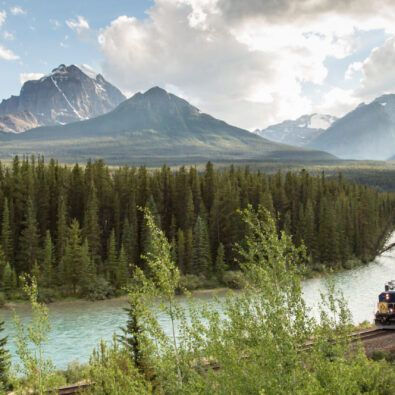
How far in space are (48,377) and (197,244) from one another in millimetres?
53135

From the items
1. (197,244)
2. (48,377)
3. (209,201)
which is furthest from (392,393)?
(209,201)

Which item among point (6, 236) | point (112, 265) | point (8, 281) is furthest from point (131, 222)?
point (8, 281)

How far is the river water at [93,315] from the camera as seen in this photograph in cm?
3559

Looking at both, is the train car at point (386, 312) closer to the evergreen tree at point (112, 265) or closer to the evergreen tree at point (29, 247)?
the evergreen tree at point (112, 265)

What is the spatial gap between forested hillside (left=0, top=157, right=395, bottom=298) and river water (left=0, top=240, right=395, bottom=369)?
5666 mm

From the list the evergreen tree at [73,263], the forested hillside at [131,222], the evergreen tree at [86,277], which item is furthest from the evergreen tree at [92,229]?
the evergreen tree at [86,277]

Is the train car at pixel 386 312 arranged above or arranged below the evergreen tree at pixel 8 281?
above

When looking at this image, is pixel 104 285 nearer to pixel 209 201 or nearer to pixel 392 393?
pixel 209 201

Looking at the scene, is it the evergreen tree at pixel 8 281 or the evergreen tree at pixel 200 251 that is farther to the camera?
the evergreen tree at pixel 200 251

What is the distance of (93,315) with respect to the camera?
47.3 m

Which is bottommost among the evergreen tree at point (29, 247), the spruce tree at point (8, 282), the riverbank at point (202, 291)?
the riverbank at point (202, 291)

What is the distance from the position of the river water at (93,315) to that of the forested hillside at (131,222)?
5.67 m

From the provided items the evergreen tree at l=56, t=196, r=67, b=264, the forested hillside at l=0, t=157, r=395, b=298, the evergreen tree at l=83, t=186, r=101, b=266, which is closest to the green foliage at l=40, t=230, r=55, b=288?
the forested hillside at l=0, t=157, r=395, b=298

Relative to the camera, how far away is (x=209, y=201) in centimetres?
7894
